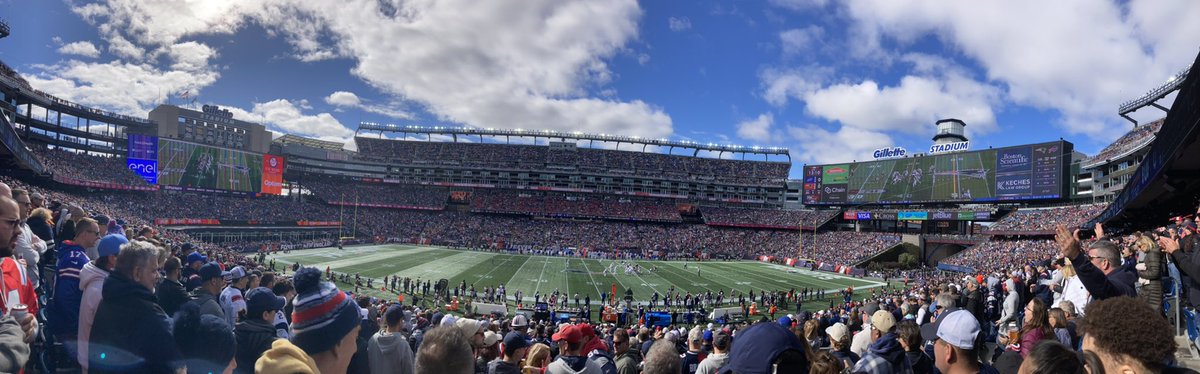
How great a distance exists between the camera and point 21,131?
53688mm

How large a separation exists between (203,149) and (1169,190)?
83.2 m

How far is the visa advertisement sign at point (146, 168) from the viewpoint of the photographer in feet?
191

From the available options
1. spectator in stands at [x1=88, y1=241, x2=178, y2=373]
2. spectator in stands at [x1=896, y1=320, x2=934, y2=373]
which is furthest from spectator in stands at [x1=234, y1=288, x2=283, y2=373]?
spectator in stands at [x1=896, y1=320, x2=934, y2=373]

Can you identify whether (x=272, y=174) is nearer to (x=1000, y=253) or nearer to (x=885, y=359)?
(x=885, y=359)

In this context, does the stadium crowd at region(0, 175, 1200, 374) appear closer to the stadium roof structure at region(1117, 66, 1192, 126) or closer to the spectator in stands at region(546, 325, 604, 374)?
the spectator in stands at region(546, 325, 604, 374)

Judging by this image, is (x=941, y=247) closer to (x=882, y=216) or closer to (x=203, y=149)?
(x=882, y=216)

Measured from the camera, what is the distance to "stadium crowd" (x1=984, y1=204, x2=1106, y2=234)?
46.2 m

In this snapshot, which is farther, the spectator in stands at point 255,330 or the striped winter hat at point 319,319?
the spectator in stands at point 255,330

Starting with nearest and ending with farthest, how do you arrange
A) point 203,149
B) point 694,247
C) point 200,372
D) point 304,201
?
1. point 200,372
2. point 203,149
3. point 694,247
4. point 304,201

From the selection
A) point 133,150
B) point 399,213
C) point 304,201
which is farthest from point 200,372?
point 304,201

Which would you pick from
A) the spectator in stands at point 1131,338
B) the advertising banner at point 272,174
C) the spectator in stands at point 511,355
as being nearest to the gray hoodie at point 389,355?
the spectator in stands at point 511,355

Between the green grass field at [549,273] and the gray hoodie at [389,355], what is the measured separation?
28.3 metres

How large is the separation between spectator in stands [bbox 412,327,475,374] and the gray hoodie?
4.49 feet

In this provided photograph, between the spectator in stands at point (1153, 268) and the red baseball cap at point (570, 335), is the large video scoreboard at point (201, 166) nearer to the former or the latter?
the red baseball cap at point (570, 335)
